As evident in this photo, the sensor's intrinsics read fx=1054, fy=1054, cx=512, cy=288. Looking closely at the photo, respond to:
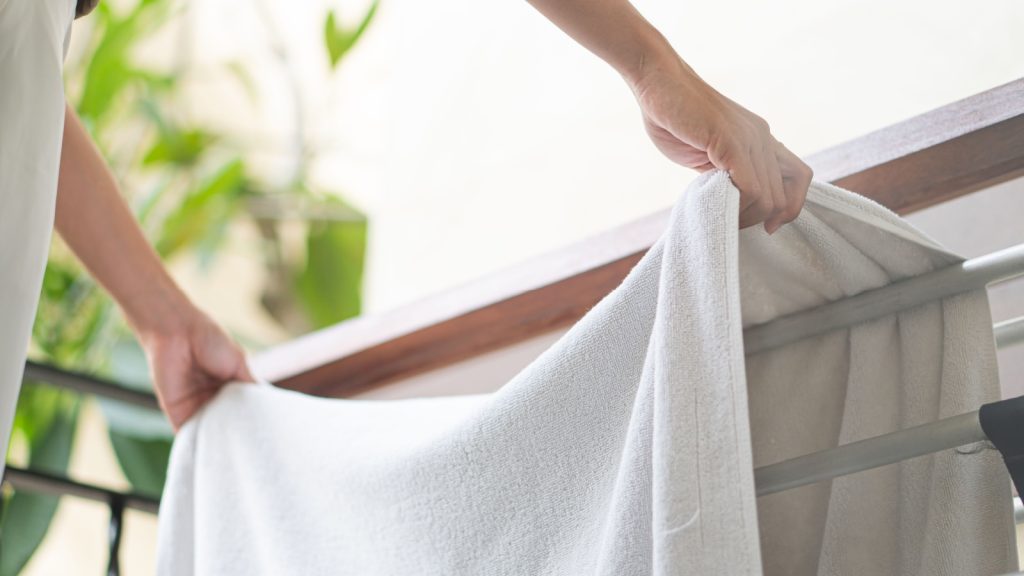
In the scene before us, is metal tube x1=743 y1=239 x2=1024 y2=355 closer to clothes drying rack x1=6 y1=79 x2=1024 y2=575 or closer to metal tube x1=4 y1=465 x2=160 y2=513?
clothes drying rack x1=6 y1=79 x2=1024 y2=575

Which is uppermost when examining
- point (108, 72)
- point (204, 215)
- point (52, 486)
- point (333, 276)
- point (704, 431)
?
point (108, 72)

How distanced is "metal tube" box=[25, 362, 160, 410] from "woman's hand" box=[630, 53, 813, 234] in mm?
608

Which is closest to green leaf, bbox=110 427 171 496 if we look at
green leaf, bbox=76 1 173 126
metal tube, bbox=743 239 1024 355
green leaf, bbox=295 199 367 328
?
green leaf, bbox=295 199 367 328

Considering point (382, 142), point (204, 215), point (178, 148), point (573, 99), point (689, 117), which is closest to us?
point (689, 117)

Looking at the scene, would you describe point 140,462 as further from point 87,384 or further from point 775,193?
point 775,193

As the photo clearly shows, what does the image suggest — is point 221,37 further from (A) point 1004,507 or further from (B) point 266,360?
(A) point 1004,507

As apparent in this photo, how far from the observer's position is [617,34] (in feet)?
1.79

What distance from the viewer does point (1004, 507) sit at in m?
0.53

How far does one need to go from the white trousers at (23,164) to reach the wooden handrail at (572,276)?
410 mm

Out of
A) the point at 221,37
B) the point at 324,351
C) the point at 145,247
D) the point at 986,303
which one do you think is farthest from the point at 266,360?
the point at 221,37

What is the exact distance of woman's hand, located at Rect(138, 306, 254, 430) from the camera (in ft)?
2.68

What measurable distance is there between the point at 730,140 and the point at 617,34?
0.09 metres

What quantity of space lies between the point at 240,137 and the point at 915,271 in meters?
1.82

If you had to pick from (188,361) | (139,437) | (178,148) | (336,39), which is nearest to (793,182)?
(188,361)
